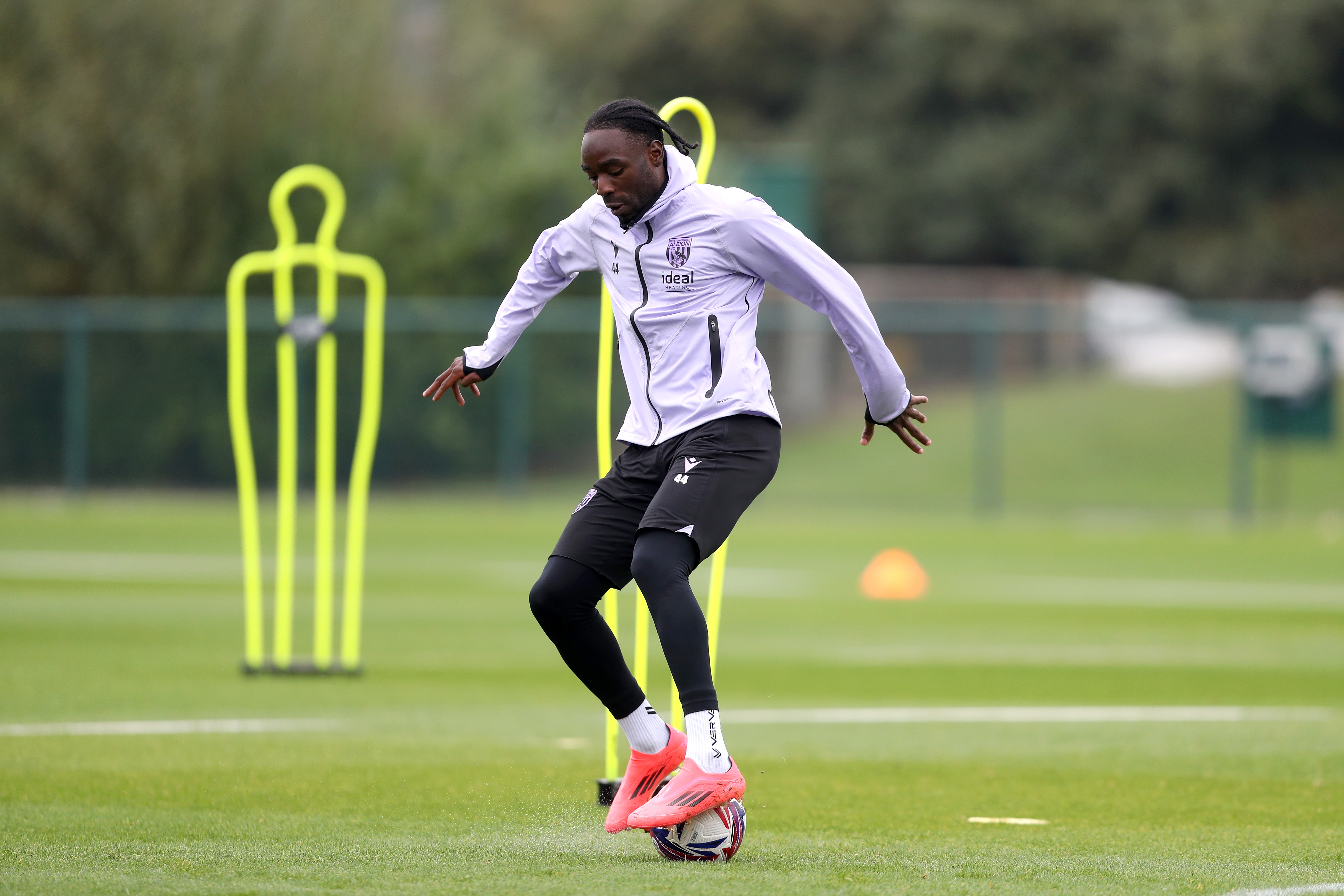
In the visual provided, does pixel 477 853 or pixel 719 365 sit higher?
pixel 719 365

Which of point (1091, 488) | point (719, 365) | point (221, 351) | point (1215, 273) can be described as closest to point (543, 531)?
point (221, 351)

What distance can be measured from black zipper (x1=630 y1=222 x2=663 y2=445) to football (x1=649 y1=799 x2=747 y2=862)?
1.06m

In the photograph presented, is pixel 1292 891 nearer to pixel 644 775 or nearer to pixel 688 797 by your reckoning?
pixel 688 797

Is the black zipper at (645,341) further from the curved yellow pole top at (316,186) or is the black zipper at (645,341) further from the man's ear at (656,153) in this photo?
the curved yellow pole top at (316,186)

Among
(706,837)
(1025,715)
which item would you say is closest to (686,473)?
(706,837)

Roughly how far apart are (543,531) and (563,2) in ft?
109

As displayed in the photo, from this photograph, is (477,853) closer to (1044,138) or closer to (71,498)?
(71,498)

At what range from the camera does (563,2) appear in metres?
51.6

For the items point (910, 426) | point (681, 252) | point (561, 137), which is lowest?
point (910, 426)

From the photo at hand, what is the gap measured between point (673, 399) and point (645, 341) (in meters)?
0.20

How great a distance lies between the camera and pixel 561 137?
30109 millimetres

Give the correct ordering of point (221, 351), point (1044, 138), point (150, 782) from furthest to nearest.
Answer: point (1044, 138) → point (221, 351) → point (150, 782)

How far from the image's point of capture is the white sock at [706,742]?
490cm

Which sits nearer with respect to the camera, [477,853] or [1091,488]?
[477,853]
